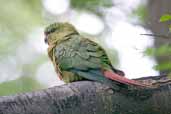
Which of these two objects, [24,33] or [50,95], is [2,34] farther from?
[50,95]

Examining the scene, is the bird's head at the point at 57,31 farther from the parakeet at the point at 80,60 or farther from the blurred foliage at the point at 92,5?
the blurred foliage at the point at 92,5

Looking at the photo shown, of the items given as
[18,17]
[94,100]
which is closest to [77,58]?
[94,100]

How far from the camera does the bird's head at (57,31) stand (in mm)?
3598

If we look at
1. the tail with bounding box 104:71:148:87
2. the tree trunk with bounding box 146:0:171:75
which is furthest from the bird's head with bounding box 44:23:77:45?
the tree trunk with bounding box 146:0:171:75

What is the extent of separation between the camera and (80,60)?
3.01m

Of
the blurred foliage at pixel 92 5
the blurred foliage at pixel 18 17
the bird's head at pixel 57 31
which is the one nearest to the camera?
the bird's head at pixel 57 31

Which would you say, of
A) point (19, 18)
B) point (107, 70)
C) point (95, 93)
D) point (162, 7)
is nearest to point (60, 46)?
point (107, 70)

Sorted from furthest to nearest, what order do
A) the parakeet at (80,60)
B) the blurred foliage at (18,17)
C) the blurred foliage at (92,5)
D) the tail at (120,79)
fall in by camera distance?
the blurred foliage at (18,17)
the blurred foliage at (92,5)
the parakeet at (80,60)
the tail at (120,79)

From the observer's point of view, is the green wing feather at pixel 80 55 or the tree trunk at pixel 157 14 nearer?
the green wing feather at pixel 80 55

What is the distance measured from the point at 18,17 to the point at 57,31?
534cm

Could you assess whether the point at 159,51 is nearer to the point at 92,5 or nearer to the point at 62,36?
the point at 62,36

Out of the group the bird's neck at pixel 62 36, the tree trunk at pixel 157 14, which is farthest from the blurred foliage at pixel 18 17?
the bird's neck at pixel 62 36

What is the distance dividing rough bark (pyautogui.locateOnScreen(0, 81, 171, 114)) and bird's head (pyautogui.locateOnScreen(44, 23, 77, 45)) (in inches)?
42.8

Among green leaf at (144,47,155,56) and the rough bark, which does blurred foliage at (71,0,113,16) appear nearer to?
green leaf at (144,47,155,56)
